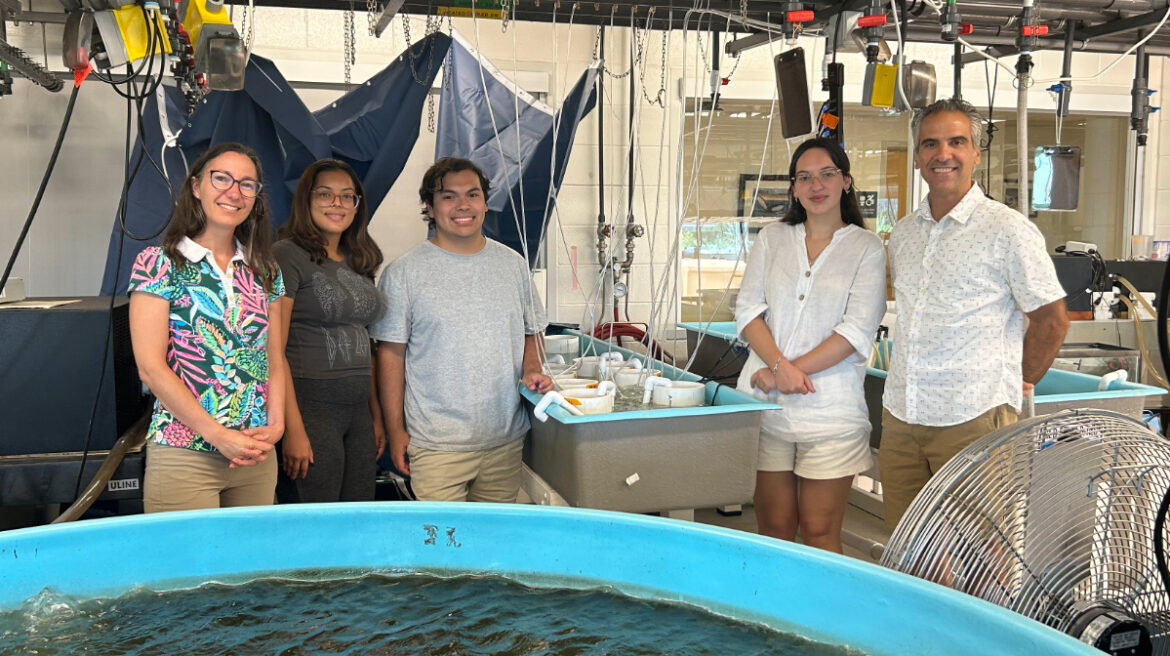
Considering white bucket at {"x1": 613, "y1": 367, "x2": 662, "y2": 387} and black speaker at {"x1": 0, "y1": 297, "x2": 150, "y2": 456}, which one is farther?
white bucket at {"x1": 613, "y1": 367, "x2": 662, "y2": 387}

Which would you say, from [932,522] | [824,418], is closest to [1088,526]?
[932,522]

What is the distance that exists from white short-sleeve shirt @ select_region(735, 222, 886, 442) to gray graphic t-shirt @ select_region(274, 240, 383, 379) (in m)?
0.99

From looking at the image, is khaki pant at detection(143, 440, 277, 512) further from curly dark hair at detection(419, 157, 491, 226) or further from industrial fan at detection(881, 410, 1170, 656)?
industrial fan at detection(881, 410, 1170, 656)

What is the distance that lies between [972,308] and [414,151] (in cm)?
288

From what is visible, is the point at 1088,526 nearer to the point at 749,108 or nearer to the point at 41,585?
the point at 41,585

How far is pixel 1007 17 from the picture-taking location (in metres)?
2.60

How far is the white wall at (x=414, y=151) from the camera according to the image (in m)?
4.03

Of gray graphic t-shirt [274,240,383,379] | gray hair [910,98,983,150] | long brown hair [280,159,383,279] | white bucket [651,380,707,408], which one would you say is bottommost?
white bucket [651,380,707,408]

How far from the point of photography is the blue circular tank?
4.19ft

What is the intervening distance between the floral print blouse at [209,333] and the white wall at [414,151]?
1962mm

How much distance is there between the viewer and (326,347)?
227 centimetres

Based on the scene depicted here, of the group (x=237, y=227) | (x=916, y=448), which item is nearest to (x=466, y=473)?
(x=237, y=227)

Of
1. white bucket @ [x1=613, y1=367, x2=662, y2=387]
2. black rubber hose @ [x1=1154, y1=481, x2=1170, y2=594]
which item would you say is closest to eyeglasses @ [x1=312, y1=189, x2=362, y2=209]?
white bucket @ [x1=613, y1=367, x2=662, y2=387]

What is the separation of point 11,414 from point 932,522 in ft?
6.03
